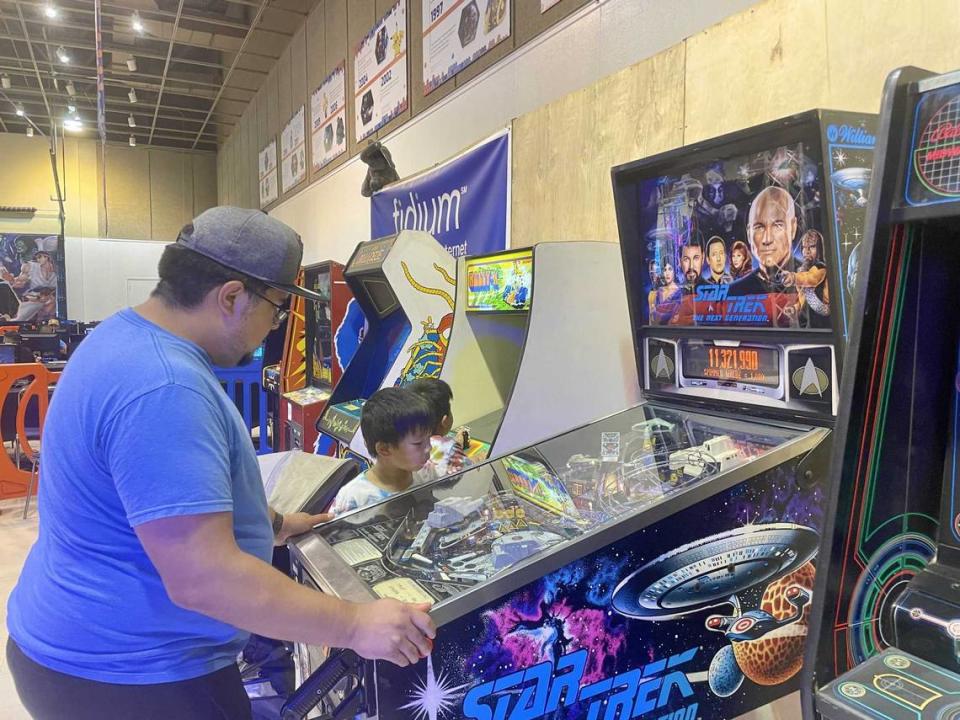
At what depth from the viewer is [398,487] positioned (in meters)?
1.96

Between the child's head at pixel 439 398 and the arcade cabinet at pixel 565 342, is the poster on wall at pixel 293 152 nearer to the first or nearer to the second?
the child's head at pixel 439 398

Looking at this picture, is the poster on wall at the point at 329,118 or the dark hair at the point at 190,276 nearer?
the dark hair at the point at 190,276

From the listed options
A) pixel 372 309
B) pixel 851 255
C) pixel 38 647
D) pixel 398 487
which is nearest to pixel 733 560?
pixel 851 255

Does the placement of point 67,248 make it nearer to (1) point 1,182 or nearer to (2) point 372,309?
(1) point 1,182

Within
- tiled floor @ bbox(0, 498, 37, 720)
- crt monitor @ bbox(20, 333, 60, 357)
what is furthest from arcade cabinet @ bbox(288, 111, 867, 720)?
crt monitor @ bbox(20, 333, 60, 357)

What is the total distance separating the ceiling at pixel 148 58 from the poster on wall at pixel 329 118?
3.07 ft

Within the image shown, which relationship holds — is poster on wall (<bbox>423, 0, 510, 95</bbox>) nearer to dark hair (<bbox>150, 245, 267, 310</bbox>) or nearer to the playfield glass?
the playfield glass

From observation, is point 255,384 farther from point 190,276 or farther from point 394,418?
point 190,276

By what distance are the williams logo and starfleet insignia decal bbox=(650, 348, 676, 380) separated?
637mm

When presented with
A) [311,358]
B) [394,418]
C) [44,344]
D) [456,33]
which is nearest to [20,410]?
[311,358]

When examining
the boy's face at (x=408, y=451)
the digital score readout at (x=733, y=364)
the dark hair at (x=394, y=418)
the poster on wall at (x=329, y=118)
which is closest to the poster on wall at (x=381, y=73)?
the poster on wall at (x=329, y=118)

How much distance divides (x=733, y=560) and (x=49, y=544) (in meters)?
1.19

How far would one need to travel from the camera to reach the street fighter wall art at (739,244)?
1340 millimetres

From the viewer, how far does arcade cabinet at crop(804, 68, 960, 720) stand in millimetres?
864
